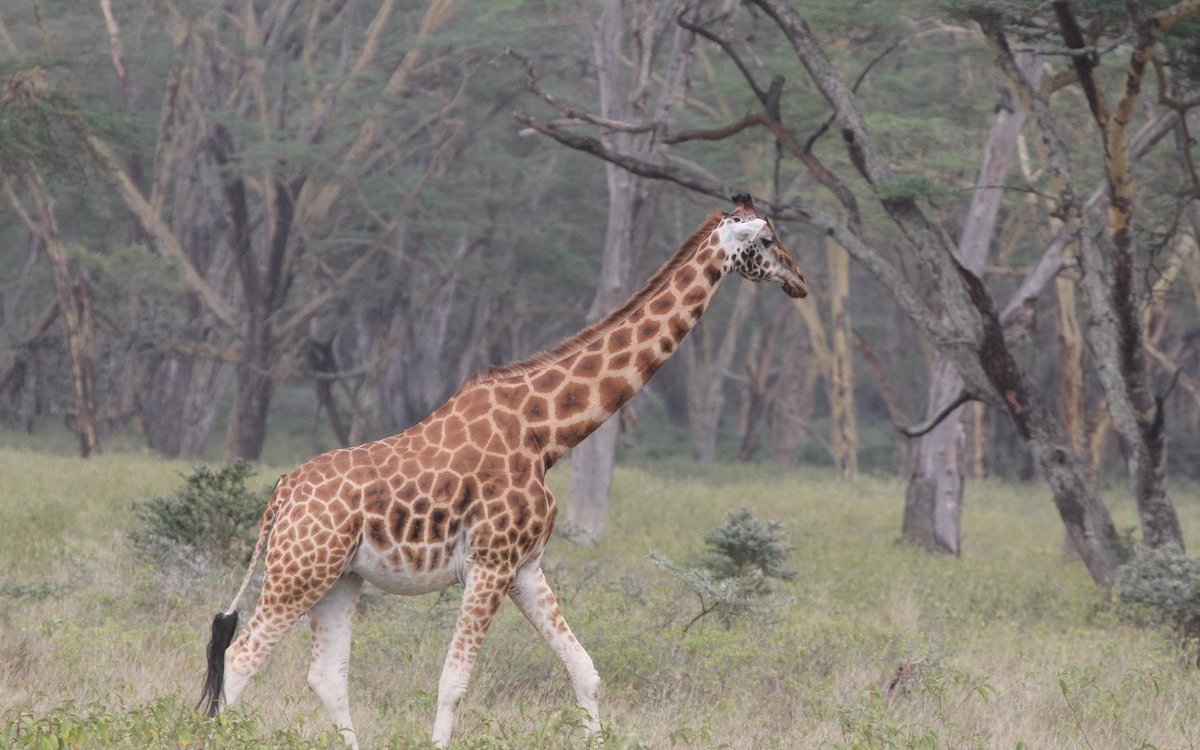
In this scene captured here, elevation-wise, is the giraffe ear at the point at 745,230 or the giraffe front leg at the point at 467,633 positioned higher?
the giraffe ear at the point at 745,230

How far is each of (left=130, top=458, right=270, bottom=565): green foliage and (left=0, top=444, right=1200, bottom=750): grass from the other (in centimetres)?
27

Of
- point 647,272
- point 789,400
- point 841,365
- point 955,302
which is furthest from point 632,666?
point 789,400

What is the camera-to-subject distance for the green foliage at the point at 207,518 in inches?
425

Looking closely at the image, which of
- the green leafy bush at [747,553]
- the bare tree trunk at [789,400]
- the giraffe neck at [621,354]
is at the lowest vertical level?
the bare tree trunk at [789,400]

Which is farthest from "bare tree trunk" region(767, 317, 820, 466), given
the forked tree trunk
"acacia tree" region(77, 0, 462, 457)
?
the forked tree trunk

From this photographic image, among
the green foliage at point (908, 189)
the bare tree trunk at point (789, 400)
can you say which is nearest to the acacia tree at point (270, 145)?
Result: the bare tree trunk at point (789, 400)

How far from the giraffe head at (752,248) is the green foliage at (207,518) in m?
5.16

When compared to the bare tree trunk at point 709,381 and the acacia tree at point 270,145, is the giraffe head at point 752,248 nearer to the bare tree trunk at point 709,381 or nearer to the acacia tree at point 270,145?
the acacia tree at point 270,145

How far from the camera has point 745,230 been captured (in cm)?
685

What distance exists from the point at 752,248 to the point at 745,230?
0.30ft

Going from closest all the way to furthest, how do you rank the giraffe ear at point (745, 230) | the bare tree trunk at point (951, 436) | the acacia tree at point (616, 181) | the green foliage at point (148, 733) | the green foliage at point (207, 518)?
the green foliage at point (148, 733)
the giraffe ear at point (745, 230)
the green foliage at point (207, 518)
the acacia tree at point (616, 181)
the bare tree trunk at point (951, 436)

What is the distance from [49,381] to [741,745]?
2182cm

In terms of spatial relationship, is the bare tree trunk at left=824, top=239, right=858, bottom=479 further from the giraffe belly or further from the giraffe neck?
the giraffe belly

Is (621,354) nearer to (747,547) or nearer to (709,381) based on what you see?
(747,547)
